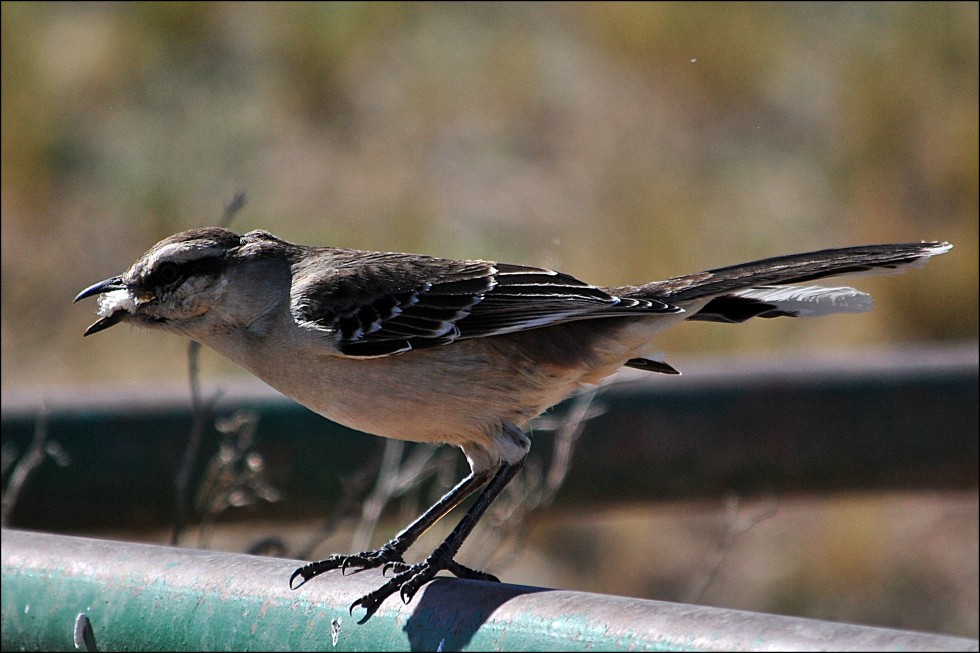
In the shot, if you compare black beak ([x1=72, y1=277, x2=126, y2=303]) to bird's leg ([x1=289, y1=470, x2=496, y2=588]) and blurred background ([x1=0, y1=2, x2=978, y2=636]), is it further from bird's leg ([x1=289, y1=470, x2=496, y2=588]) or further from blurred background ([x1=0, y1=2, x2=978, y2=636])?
blurred background ([x1=0, y1=2, x2=978, y2=636])

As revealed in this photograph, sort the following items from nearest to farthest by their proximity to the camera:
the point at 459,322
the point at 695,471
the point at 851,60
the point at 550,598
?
the point at 550,598, the point at 459,322, the point at 695,471, the point at 851,60

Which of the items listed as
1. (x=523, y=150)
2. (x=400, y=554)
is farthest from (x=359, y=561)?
(x=523, y=150)

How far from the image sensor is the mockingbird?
3.48m

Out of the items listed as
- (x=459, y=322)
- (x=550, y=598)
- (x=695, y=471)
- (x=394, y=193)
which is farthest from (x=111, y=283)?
(x=394, y=193)

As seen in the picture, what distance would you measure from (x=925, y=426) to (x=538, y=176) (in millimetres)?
7877

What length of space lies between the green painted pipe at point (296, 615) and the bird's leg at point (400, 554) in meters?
0.11

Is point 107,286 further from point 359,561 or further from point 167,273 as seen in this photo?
point 359,561

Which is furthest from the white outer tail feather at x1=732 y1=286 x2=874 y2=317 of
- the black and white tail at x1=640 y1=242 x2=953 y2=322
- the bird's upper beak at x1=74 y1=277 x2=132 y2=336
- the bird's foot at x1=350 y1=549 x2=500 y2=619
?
the bird's upper beak at x1=74 y1=277 x2=132 y2=336

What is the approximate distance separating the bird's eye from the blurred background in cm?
585

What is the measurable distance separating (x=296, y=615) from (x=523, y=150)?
36.0ft

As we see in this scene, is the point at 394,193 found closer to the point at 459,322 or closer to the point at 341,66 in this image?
the point at 341,66

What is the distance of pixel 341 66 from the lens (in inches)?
523

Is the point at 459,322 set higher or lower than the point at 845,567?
higher

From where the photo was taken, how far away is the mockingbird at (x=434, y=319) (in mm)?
3479
